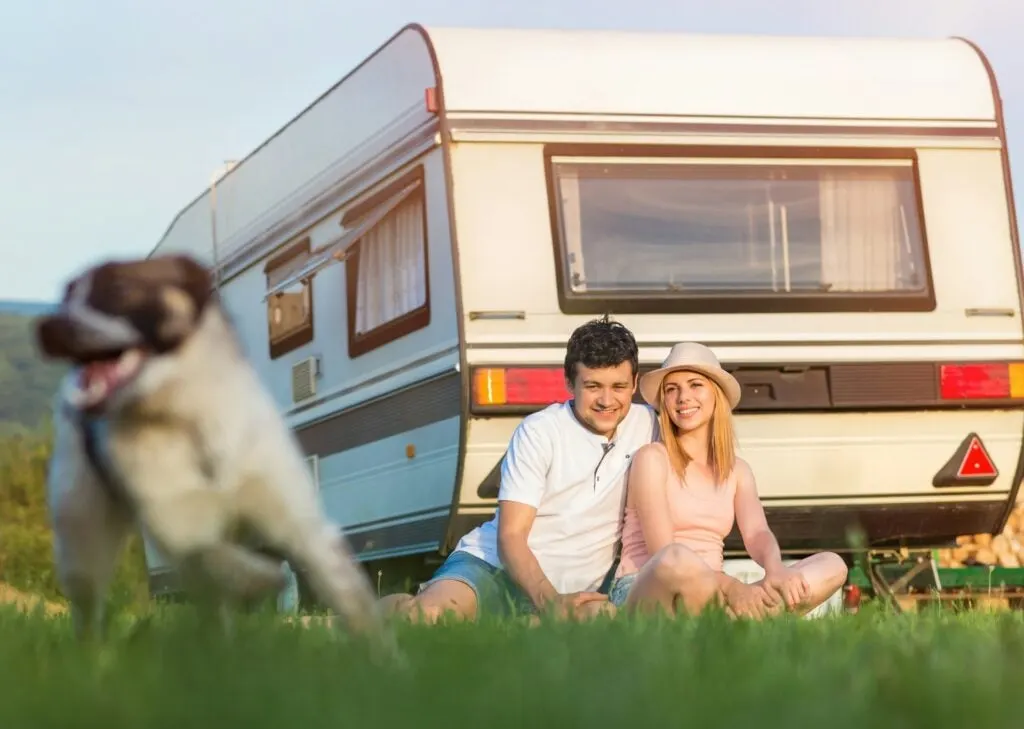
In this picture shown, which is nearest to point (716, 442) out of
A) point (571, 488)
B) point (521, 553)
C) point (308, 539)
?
point (571, 488)

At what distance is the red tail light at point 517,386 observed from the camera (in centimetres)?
750

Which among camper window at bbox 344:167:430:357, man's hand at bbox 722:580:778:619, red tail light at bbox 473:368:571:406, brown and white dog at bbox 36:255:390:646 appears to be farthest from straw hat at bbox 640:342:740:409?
brown and white dog at bbox 36:255:390:646

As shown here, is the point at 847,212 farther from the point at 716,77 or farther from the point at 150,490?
the point at 150,490

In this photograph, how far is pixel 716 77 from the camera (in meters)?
8.21

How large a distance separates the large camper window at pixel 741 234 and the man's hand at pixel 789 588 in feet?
7.15

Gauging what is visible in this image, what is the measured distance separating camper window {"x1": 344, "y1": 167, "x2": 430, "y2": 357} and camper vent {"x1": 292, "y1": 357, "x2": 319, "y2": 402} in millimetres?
474

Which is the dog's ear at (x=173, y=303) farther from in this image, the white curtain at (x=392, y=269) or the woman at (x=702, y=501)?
the white curtain at (x=392, y=269)

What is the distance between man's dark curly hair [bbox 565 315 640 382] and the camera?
6.12 metres

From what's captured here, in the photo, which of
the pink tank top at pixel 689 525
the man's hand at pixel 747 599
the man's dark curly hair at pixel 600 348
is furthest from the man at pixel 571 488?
the man's hand at pixel 747 599

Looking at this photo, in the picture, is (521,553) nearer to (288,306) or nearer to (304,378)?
(304,378)

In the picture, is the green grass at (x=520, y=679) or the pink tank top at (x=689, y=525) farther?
the pink tank top at (x=689, y=525)

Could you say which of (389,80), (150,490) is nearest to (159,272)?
(150,490)

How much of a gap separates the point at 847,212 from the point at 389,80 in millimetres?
2180

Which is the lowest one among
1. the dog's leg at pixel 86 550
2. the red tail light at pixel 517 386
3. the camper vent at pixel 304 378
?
the dog's leg at pixel 86 550
